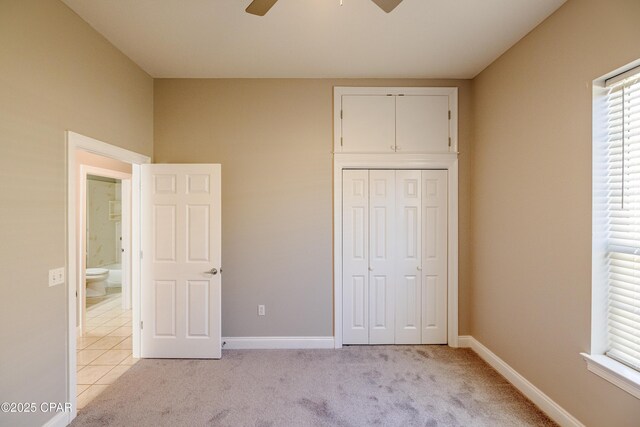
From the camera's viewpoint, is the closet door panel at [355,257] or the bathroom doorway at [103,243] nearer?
the closet door panel at [355,257]

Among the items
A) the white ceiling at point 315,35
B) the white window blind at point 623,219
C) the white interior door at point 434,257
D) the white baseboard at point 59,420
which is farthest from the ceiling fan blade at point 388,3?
the white baseboard at point 59,420

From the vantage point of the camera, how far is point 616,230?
5.74 ft

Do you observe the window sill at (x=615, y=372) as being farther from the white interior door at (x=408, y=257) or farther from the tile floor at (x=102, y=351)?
the tile floor at (x=102, y=351)

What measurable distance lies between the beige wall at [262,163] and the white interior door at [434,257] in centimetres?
48

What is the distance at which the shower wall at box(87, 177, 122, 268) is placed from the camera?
5.37m

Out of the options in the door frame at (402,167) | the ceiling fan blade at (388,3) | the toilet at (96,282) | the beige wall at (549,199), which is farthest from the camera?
the toilet at (96,282)

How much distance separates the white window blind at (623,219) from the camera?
164 centimetres

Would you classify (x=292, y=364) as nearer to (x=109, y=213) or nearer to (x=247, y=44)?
(x=247, y=44)

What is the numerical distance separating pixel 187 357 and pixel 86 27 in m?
2.99

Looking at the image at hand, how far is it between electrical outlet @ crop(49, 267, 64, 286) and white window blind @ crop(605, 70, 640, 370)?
3.54 m

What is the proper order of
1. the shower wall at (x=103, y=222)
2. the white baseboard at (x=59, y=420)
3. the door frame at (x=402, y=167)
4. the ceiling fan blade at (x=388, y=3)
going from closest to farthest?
the ceiling fan blade at (x=388, y=3) → the white baseboard at (x=59, y=420) → the door frame at (x=402, y=167) → the shower wall at (x=103, y=222)

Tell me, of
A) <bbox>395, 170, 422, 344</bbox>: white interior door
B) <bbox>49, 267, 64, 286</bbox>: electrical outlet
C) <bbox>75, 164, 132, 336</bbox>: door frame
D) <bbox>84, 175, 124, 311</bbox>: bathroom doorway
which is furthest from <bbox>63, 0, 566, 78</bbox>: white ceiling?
<bbox>84, 175, 124, 311</bbox>: bathroom doorway

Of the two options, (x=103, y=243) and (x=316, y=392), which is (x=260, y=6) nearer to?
(x=316, y=392)

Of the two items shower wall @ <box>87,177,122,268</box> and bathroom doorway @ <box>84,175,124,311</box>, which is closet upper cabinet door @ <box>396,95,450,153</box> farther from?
shower wall @ <box>87,177,122,268</box>
